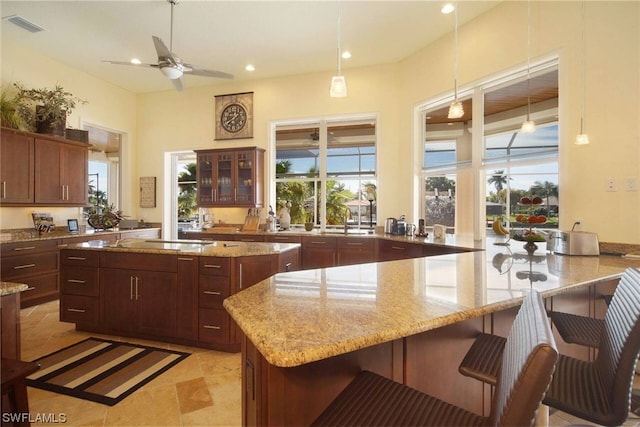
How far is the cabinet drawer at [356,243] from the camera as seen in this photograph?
14.8 feet

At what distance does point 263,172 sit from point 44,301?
357 cm

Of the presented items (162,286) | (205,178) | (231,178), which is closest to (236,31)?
(231,178)

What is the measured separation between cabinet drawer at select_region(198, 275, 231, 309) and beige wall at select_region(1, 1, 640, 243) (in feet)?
10.1

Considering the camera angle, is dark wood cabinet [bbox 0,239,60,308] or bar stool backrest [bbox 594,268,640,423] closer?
bar stool backrest [bbox 594,268,640,423]

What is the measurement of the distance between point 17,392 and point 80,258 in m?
1.91

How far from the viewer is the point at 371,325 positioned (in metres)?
0.90

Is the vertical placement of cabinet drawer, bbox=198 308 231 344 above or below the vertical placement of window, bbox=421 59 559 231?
below

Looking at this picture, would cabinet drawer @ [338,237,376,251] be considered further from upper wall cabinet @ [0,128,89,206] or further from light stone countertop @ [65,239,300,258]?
upper wall cabinet @ [0,128,89,206]

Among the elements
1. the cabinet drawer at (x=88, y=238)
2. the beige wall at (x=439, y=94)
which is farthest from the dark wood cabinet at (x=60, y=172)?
the cabinet drawer at (x=88, y=238)

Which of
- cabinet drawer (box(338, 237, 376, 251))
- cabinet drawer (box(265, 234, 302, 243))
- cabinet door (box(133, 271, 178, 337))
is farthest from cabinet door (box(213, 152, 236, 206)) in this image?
cabinet door (box(133, 271, 178, 337))

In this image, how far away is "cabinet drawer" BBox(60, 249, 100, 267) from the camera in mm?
3000

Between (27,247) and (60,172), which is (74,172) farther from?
(27,247)

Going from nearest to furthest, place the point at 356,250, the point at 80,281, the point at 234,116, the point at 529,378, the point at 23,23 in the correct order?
the point at 529,378
the point at 80,281
the point at 23,23
the point at 356,250
the point at 234,116

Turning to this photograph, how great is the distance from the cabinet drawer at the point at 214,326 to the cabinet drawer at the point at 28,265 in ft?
9.20
